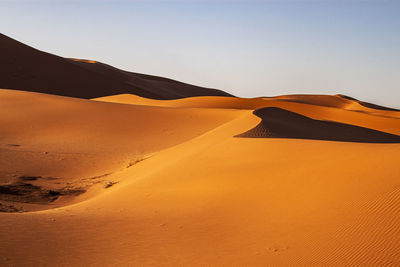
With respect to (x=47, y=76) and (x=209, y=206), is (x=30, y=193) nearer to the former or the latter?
(x=209, y=206)

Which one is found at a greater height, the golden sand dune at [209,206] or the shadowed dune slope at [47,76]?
the shadowed dune slope at [47,76]

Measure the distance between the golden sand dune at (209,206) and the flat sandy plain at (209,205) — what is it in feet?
0.06

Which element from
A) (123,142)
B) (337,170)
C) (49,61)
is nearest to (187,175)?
(337,170)

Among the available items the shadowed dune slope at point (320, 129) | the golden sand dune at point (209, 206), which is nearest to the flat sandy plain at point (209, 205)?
the golden sand dune at point (209, 206)

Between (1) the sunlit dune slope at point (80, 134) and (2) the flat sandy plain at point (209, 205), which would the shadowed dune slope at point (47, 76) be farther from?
(2) the flat sandy plain at point (209, 205)

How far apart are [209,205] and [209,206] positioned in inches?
1.9

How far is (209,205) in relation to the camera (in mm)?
6309

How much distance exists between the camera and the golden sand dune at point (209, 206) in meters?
4.39

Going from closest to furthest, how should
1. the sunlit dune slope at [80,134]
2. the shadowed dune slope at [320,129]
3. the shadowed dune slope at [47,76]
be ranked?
the sunlit dune slope at [80,134], the shadowed dune slope at [320,129], the shadowed dune slope at [47,76]

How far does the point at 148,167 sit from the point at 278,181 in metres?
5.10

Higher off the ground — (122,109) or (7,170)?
(122,109)

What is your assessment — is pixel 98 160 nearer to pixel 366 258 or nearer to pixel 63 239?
pixel 63 239

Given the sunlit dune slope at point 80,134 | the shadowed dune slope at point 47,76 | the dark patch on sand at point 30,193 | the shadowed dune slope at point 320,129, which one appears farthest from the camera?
the shadowed dune slope at point 47,76

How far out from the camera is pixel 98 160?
42.2 feet
